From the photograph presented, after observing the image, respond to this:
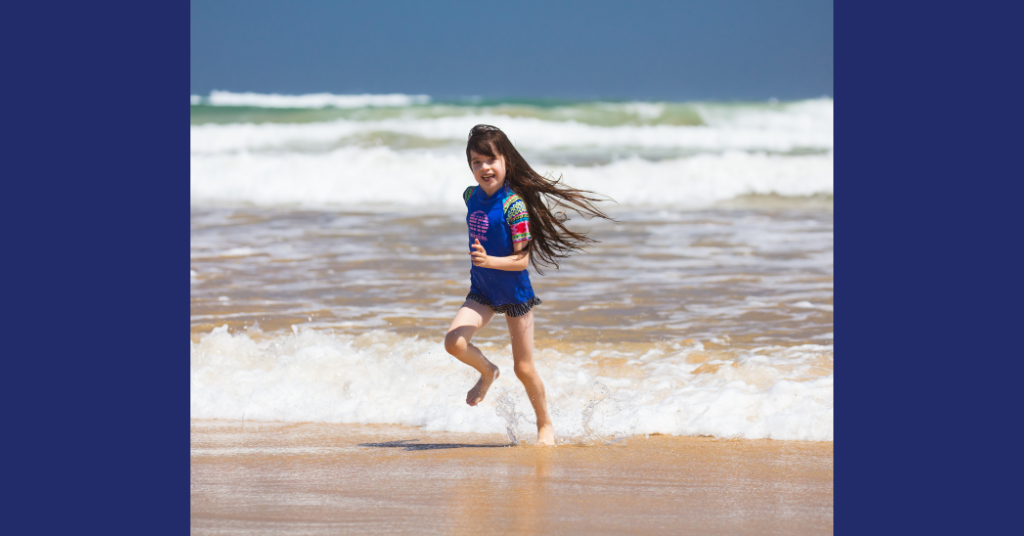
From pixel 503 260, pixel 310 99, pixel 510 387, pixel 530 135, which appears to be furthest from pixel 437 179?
pixel 310 99

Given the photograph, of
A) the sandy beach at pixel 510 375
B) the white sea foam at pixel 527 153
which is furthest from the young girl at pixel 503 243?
the white sea foam at pixel 527 153

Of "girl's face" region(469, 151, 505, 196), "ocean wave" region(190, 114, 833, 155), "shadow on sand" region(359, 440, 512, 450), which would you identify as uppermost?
"ocean wave" region(190, 114, 833, 155)

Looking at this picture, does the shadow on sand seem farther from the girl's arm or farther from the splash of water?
the girl's arm

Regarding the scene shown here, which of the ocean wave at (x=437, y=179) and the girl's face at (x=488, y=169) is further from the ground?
the ocean wave at (x=437, y=179)

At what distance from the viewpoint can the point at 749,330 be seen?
680cm

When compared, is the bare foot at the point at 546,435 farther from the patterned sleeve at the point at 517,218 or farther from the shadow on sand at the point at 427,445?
the patterned sleeve at the point at 517,218

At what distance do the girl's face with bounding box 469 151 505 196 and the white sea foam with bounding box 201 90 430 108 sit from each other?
2482 centimetres

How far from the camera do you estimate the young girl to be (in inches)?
172

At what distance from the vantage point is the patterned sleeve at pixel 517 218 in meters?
4.36

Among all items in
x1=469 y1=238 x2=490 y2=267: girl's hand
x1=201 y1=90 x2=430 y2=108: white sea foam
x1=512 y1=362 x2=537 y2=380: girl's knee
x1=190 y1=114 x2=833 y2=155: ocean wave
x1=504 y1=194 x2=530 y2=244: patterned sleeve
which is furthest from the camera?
x1=201 y1=90 x2=430 y2=108: white sea foam

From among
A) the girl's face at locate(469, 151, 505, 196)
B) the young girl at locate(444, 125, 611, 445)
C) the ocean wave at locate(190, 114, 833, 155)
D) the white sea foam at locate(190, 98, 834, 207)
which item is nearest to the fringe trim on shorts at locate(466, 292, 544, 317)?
the young girl at locate(444, 125, 611, 445)

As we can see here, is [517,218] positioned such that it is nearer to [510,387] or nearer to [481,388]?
[481,388]

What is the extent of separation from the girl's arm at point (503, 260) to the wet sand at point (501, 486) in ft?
3.00

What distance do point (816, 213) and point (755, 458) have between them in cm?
902
